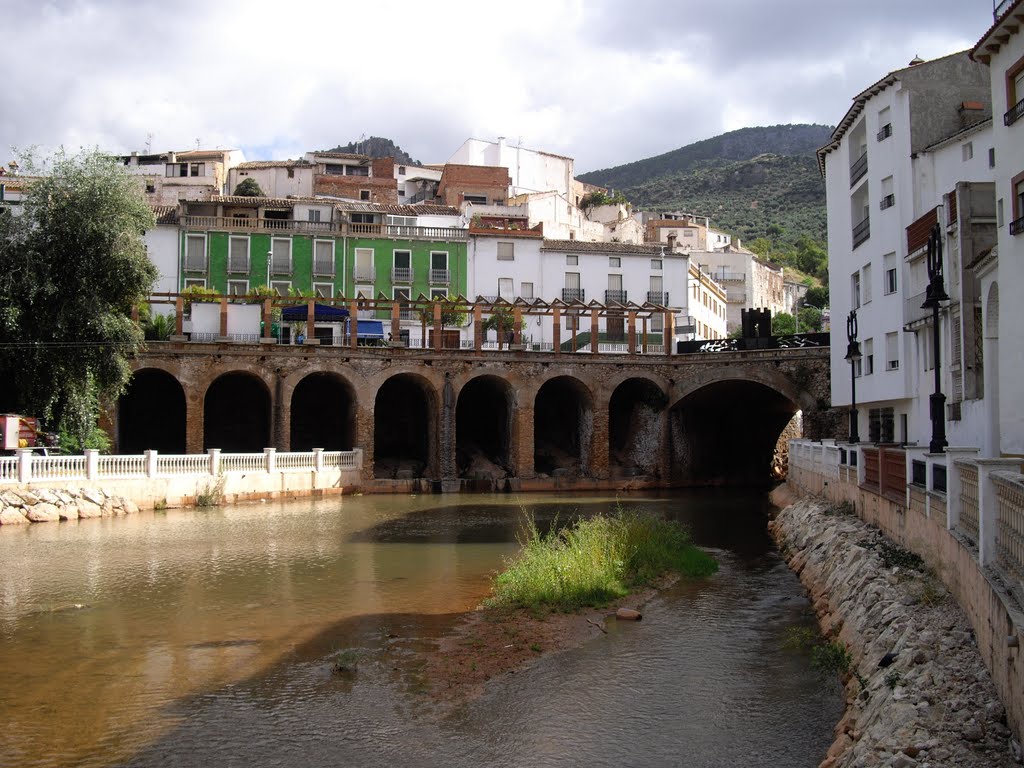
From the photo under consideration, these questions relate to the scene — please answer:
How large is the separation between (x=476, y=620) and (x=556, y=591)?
1697mm

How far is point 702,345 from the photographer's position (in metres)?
47.0

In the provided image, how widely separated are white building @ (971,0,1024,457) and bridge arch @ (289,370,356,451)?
3439 centimetres

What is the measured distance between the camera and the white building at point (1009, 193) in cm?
1711

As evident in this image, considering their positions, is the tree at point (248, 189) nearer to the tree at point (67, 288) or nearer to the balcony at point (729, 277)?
the tree at point (67, 288)

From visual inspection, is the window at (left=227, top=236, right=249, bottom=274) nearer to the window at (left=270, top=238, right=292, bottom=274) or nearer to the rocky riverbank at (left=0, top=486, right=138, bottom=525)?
the window at (left=270, top=238, right=292, bottom=274)

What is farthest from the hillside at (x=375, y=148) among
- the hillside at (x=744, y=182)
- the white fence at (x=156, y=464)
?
the white fence at (x=156, y=464)

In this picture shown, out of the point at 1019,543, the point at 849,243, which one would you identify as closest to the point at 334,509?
the point at 849,243

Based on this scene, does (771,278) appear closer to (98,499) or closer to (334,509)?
(334,509)

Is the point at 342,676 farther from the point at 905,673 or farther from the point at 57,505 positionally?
the point at 57,505

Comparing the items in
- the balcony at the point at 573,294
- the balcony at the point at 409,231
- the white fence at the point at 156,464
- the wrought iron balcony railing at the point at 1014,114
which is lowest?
the white fence at the point at 156,464

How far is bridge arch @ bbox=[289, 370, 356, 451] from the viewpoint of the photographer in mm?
47250

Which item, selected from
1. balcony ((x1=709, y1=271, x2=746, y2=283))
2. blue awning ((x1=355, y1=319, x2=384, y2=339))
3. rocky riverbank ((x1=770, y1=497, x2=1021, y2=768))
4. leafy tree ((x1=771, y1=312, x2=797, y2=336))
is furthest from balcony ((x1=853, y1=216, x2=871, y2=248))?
balcony ((x1=709, y1=271, x2=746, y2=283))

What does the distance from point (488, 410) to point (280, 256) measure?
15.1m

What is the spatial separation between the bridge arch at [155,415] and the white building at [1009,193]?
37.1 meters
